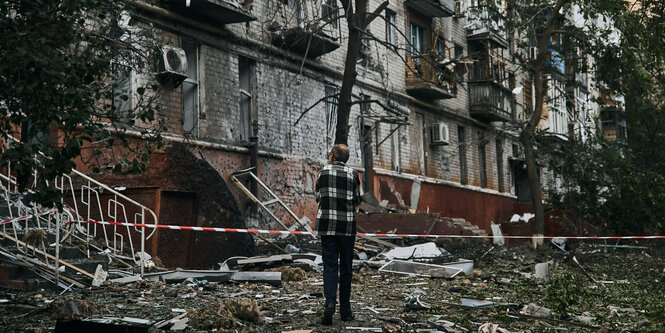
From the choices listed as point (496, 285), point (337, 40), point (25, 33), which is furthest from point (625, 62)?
point (25, 33)

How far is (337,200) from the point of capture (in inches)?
289

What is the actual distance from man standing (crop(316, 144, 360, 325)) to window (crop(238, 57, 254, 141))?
1073 cm

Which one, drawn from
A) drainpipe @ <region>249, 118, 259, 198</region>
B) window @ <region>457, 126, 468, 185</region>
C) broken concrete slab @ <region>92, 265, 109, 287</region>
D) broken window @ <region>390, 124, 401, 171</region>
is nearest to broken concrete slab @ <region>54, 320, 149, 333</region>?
broken concrete slab @ <region>92, 265, 109, 287</region>

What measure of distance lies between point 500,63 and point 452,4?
4.28m

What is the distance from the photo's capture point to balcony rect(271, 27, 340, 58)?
59.0 feet

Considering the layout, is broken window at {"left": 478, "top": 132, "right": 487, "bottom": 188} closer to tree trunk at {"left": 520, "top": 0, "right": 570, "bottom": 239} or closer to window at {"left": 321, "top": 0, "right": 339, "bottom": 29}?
tree trunk at {"left": 520, "top": 0, "right": 570, "bottom": 239}

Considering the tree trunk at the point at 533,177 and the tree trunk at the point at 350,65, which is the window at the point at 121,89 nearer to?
the tree trunk at the point at 350,65

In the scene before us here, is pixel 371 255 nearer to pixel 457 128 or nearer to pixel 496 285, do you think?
pixel 496 285

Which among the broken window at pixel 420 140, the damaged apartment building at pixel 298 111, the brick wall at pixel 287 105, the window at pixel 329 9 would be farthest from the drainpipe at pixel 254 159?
the broken window at pixel 420 140

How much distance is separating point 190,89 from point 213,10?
1.71 meters

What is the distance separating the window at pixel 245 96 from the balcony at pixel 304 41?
3.08 feet

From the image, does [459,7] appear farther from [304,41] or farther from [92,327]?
[92,327]

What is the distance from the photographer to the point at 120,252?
11586 millimetres

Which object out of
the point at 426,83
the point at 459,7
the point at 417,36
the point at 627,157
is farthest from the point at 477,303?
the point at 459,7
